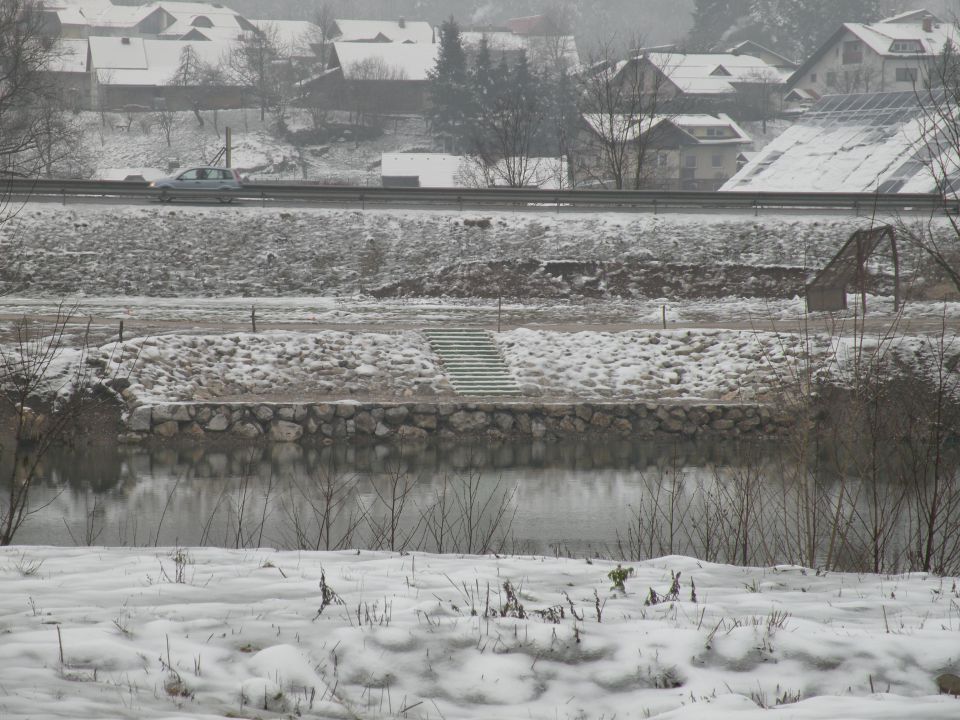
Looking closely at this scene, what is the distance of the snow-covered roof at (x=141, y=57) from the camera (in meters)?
82.3

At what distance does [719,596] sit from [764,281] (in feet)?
78.1

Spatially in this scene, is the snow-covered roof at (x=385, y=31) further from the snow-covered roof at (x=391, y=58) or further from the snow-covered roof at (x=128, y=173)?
the snow-covered roof at (x=128, y=173)

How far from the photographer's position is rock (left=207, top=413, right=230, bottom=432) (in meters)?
18.6

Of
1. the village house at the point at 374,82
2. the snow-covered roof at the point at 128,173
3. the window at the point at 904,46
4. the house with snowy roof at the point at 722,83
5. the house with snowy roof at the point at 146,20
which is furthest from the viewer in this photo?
the house with snowy roof at the point at 146,20

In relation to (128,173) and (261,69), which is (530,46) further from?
(128,173)

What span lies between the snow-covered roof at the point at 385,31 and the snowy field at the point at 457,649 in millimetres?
105569

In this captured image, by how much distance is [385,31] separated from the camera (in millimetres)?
107938

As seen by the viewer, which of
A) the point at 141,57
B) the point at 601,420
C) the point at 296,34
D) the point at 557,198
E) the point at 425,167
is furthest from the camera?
the point at 296,34

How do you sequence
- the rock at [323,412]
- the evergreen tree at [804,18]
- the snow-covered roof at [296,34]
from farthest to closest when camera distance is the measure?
the snow-covered roof at [296,34] → the evergreen tree at [804,18] → the rock at [323,412]

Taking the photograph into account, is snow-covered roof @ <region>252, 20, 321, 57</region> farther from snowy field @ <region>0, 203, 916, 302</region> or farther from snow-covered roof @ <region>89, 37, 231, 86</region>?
snowy field @ <region>0, 203, 916, 302</region>

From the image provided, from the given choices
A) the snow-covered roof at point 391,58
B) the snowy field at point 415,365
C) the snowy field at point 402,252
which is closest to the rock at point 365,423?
the snowy field at point 415,365

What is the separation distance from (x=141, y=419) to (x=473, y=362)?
717 centimetres

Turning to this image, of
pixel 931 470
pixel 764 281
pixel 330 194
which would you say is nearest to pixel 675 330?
pixel 764 281

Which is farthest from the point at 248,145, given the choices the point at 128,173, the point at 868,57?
the point at 868,57
